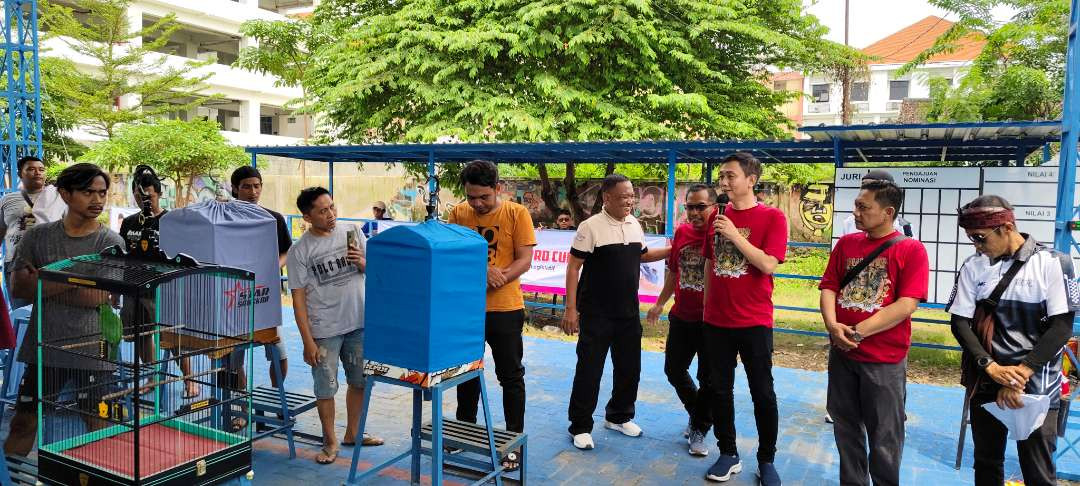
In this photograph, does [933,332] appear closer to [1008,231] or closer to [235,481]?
[1008,231]

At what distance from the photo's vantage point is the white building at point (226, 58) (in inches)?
1227

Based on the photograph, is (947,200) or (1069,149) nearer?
(1069,149)

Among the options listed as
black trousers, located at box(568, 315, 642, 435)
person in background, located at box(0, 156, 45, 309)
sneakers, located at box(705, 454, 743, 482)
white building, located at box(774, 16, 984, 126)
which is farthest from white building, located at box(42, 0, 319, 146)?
sneakers, located at box(705, 454, 743, 482)

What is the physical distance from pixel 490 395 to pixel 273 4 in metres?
40.7

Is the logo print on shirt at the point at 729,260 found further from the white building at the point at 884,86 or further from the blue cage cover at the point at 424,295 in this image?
the white building at the point at 884,86

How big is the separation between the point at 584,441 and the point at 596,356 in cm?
59

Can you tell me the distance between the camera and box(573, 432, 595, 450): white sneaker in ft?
16.3

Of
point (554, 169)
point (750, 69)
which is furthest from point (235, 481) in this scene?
point (750, 69)

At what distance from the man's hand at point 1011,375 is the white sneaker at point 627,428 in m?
2.44

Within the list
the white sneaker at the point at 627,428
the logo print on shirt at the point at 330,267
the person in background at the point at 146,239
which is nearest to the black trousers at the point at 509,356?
the logo print on shirt at the point at 330,267

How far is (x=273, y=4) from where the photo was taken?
135ft

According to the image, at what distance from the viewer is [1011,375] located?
3.35 m

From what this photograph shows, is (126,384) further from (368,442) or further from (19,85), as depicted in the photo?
(19,85)

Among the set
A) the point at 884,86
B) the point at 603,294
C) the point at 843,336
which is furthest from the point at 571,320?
the point at 884,86
